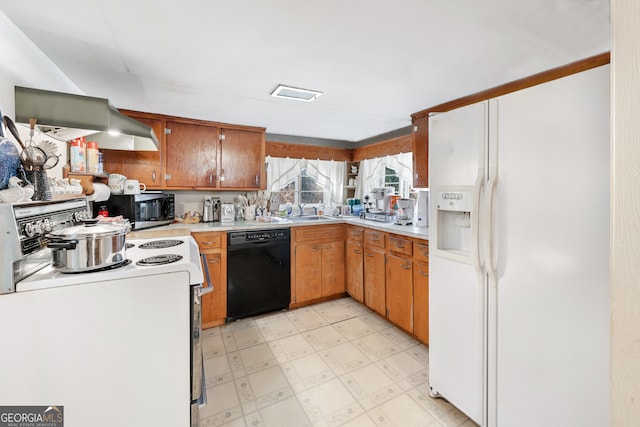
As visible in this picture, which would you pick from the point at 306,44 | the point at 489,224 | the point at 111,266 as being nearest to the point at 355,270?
the point at 489,224

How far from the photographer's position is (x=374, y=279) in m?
2.91

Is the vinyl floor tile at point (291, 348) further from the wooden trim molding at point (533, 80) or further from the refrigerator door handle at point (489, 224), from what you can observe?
the wooden trim molding at point (533, 80)

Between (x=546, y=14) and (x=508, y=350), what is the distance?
1614mm

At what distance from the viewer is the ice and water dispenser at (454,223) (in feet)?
5.01

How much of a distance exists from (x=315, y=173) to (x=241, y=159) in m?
1.28

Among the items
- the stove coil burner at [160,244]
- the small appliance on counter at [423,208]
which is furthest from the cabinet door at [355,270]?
the stove coil burner at [160,244]

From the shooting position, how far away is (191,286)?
116 centimetres

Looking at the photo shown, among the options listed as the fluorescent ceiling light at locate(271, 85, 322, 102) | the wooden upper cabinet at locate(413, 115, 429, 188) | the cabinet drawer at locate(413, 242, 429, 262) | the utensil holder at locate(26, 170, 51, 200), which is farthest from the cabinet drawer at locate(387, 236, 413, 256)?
the utensil holder at locate(26, 170, 51, 200)

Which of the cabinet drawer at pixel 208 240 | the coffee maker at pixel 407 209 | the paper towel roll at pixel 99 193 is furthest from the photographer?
the coffee maker at pixel 407 209

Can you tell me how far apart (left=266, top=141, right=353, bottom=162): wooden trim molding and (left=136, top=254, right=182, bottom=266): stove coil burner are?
2.72 metres

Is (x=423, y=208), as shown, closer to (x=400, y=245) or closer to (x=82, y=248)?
(x=400, y=245)

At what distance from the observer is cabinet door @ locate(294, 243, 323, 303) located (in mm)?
3115

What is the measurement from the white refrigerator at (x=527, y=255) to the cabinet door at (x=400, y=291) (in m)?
0.76

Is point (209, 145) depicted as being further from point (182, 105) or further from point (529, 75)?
point (529, 75)
